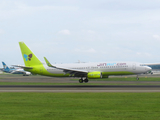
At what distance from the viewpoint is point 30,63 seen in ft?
→ 174

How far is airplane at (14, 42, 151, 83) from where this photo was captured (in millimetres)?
46875

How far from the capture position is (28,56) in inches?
2090

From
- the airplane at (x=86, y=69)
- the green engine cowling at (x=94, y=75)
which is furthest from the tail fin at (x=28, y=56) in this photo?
the green engine cowling at (x=94, y=75)

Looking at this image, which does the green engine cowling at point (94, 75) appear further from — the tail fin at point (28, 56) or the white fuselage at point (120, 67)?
the tail fin at point (28, 56)

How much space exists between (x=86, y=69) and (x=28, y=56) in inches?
540

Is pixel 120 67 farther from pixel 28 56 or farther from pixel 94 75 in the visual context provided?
pixel 28 56

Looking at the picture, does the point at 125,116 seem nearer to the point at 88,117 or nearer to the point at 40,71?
the point at 88,117

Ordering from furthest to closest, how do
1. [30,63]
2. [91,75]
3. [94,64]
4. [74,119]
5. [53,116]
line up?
[30,63] < [94,64] < [91,75] < [53,116] < [74,119]

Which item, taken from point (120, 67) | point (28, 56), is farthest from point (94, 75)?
point (28, 56)

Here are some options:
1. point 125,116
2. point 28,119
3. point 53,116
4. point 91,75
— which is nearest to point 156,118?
point 125,116

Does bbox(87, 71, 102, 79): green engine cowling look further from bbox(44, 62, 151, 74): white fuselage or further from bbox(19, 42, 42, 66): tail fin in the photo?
bbox(19, 42, 42, 66): tail fin

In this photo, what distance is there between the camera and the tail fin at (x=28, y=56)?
5284 cm

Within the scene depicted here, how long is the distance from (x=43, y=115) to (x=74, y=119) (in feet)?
7.05

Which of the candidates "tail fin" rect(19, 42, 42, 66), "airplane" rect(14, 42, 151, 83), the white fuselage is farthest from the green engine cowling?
"tail fin" rect(19, 42, 42, 66)
